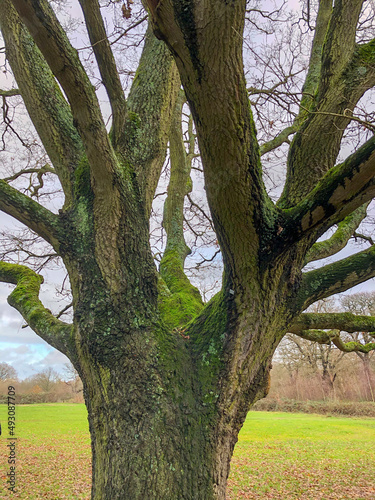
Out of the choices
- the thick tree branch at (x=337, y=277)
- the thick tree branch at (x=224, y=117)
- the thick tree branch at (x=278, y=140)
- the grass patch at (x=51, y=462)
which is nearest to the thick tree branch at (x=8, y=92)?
the thick tree branch at (x=278, y=140)

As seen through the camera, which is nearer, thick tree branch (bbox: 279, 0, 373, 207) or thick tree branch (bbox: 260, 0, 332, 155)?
thick tree branch (bbox: 279, 0, 373, 207)

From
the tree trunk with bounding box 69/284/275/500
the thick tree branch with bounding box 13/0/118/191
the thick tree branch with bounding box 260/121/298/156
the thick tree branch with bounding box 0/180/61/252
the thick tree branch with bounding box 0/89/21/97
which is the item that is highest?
the thick tree branch with bounding box 0/89/21/97

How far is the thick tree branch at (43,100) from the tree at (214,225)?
0.03 feet

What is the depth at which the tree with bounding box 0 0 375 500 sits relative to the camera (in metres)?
1.77

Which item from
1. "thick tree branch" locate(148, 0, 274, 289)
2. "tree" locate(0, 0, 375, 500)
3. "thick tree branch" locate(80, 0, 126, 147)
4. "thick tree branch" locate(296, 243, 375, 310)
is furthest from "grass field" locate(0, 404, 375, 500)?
"thick tree branch" locate(80, 0, 126, 147)

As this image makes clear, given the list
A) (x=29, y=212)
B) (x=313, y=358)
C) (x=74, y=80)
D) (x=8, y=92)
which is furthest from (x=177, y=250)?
(x=313, y=358)

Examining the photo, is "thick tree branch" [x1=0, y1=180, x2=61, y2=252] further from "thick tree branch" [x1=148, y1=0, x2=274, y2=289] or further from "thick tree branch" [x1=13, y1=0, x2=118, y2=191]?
"thick tree branch" [x1=148, y1=0, x2=274, y2=289]

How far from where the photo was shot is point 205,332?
2373 mm

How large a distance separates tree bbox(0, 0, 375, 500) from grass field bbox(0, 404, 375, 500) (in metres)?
5.71

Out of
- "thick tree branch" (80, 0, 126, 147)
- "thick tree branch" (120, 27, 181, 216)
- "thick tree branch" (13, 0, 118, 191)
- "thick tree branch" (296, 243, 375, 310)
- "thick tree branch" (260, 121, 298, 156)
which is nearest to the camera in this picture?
"thick tree branch" (13, 0, 118, 191)

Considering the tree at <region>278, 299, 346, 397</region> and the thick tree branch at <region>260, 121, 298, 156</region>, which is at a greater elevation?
the thick tree branch at <region>260, 121, 298, 156</region>

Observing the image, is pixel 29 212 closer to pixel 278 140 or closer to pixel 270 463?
pixel 278 140

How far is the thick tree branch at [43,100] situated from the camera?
2.69 m

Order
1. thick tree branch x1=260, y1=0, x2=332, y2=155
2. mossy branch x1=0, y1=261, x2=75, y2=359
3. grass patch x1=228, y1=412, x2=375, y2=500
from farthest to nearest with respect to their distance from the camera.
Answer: grass patch x1=228, y1=412, x2=375, y2=500 < thick tree branch x1=260, y1=0, x2=332, y2=155 < mossy branch x1=0, y1=261, x2=75, y2=359
